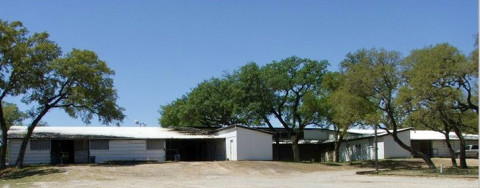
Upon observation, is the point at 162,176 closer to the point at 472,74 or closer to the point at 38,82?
the point at 38,82

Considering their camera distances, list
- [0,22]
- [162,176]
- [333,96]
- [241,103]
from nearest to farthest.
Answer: [162,176], [0,22], [333,96], [241,103]

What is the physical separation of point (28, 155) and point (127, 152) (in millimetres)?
8421

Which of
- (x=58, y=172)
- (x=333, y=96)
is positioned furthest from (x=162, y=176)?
(x=333, y=96)

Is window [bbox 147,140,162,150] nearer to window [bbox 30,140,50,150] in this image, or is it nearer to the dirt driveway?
the dirt driveway

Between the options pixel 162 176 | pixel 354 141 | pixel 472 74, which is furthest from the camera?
pixel 354 141

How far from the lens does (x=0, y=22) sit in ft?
134

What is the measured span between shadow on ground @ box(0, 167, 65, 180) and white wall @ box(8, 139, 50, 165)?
406 centimetres

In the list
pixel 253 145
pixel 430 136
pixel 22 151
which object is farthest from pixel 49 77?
pixel 430 136

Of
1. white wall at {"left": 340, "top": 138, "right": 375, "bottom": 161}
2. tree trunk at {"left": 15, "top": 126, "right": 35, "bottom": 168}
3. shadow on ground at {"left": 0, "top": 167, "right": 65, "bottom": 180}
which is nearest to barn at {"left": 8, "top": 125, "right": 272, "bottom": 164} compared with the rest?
tree trunk at {"left": 15, "top": 126, "right": 35, "bottom": 168}

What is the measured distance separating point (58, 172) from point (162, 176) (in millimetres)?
7398

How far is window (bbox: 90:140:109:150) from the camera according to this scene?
48281 millimetres

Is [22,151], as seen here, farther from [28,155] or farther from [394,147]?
[394,147]

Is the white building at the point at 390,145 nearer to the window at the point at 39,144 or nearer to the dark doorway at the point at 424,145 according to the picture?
the dark doorway at the point at 424,145

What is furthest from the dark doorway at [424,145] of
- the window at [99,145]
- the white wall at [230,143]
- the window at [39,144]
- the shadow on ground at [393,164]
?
the window at [39,144]
